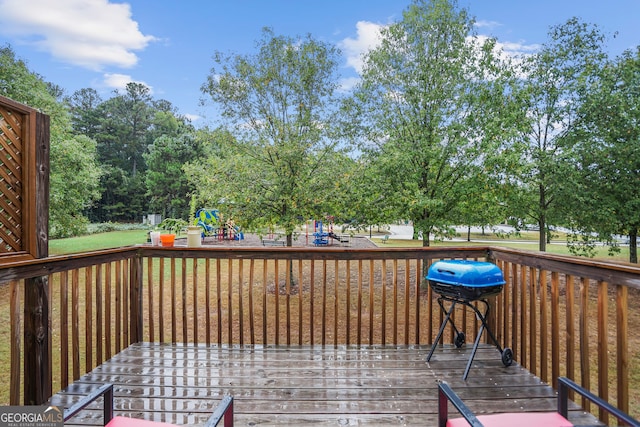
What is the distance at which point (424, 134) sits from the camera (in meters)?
7.06

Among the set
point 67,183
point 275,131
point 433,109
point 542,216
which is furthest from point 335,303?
point 67,183

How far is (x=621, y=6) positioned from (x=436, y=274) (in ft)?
33.2

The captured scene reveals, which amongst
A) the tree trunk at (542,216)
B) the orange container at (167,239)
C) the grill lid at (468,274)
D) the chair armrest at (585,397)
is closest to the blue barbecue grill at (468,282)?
the grill lid at (468,274)

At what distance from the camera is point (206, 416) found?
2.04 m

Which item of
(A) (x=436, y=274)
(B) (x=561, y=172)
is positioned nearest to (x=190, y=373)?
(A) (x=436, y=274)

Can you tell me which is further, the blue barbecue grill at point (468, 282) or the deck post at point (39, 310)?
the blue barbecue grill at point (468, 282)

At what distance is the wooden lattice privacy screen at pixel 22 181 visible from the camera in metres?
2.11

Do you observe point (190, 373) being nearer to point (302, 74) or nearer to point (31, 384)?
point (31, 384)

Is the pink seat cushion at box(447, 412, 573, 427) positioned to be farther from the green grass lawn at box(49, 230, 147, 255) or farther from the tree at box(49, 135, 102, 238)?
the green grass lawn at box(49, 230, 147, 255)

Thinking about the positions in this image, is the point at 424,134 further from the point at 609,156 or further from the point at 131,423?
the point at 131,423

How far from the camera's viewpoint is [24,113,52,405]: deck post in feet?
7.28

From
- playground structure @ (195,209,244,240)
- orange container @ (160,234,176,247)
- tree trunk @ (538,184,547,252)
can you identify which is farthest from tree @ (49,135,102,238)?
tree trunk @ (538,184,547,252)

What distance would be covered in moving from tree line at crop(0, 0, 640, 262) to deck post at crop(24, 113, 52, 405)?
460 centimetres

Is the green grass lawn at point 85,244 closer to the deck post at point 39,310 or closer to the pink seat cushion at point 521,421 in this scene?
the deck post at point 39,310
